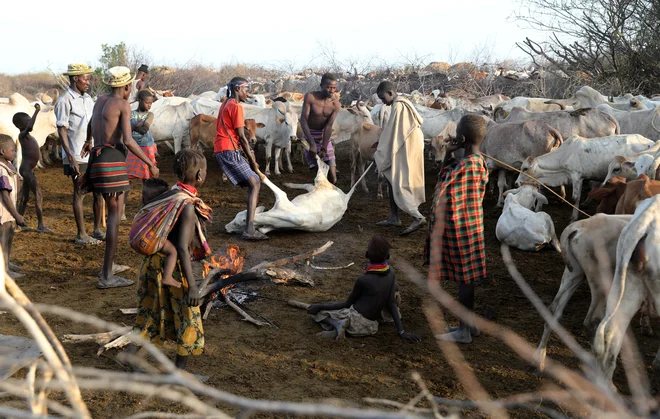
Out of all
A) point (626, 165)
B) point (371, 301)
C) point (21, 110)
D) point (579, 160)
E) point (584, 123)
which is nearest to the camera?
point (371, 301)

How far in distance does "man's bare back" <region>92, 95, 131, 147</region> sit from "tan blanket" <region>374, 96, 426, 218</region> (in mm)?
3546

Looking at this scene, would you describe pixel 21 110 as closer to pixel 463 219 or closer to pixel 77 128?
pixel 77 128

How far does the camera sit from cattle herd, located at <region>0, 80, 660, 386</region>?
12.6 ft

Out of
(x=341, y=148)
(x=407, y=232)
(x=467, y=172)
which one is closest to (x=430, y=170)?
(x=341, y=148)

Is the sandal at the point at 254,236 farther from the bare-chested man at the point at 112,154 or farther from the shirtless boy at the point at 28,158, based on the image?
the shirtless boy at the point at 28,158

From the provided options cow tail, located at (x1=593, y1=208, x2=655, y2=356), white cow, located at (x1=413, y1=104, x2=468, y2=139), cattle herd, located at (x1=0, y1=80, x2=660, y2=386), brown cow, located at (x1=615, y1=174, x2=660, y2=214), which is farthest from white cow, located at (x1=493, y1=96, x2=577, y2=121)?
cow tail, located at (x1=593, y1=208, x2=655, y2=356)

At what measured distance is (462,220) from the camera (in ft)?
16.5

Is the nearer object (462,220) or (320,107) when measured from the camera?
(462,220)

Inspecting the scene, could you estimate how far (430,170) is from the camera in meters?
13.0

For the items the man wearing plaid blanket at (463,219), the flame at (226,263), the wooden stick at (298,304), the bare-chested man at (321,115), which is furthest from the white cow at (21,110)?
Answer: the man wearing plaid blanket at (463,219)

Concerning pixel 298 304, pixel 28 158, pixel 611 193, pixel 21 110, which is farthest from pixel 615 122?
pixel 21 110

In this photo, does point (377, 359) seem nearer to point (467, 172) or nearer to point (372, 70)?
point (467, 172)

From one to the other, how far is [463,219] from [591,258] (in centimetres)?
98

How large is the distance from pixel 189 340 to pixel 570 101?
1169 cm
